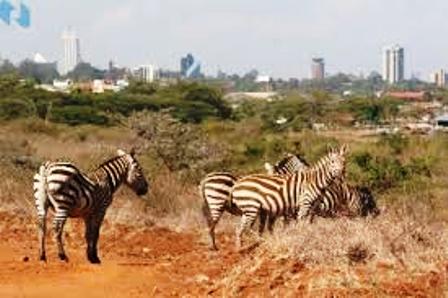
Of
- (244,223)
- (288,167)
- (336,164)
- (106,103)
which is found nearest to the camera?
(244,223)

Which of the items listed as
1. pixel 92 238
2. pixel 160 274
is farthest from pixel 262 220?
pixel 160 274

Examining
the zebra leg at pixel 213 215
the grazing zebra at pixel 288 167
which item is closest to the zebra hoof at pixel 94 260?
the zebra leg at pixel 213 215

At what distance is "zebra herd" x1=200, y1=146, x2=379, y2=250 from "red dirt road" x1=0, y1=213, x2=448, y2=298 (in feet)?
1.92

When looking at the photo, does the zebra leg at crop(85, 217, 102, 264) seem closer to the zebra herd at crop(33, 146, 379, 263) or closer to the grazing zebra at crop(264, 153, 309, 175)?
the zebra herd at crop(33, 146, 379, 263)

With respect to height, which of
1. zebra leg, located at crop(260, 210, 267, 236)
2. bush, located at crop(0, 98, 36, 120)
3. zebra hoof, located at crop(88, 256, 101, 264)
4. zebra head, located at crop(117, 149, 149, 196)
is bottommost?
bush, located at crop(0, 98, 36, 120)

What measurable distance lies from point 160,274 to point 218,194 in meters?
4.17

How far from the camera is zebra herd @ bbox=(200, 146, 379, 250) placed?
16141 millimetres

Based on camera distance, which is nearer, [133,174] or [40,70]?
[133,174]

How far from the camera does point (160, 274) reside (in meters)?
12.8

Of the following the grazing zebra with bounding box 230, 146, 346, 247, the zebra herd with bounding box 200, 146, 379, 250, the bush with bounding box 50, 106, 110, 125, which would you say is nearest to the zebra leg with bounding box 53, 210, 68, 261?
the zebra herd with bounding box 200, 146, 379, 250

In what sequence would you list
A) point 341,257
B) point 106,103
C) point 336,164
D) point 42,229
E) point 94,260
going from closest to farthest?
point 341,257, point 94,260, point 42,229, point 336,164, point 106,103

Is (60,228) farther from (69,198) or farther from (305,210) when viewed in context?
(305,210)

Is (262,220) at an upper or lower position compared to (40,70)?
lower

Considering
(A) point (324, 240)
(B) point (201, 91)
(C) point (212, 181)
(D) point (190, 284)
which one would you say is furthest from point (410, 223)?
(B) point (201, 91)
